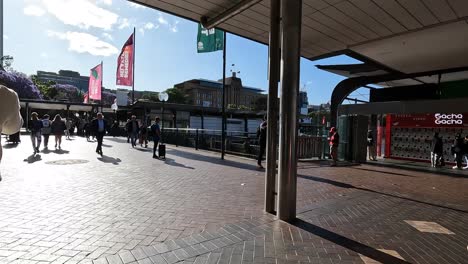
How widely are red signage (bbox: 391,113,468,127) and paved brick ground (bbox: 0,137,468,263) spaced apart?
872 cm

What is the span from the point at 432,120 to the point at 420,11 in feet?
38.1

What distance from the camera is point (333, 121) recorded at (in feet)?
65.6

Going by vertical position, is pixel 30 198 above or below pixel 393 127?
below

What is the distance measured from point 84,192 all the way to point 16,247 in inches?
118

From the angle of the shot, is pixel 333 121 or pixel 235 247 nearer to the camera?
pixel 235 247

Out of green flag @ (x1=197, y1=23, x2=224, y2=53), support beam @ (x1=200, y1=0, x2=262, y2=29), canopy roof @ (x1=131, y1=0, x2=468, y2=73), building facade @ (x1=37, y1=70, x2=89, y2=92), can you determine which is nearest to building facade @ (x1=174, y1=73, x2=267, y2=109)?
building facade @ (x1=37, y1=70, x2=89, y2=92)

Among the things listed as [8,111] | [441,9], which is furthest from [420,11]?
[8,111]

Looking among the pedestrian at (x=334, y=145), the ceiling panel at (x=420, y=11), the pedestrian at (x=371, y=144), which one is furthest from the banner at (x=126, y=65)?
the ceiling panel at (x=420, y=11)

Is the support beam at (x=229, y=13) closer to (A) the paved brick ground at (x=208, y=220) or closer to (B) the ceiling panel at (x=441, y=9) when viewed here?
(A) the paved brick ground at (x=208, y=220)

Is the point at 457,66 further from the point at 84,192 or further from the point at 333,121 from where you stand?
the point at 84,192

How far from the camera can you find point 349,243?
4453 millimetres

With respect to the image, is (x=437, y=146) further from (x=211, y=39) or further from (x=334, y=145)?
(x=211, y=39)

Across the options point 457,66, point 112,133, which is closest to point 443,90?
point 457,66

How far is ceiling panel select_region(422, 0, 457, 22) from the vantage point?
7410 millimetres
